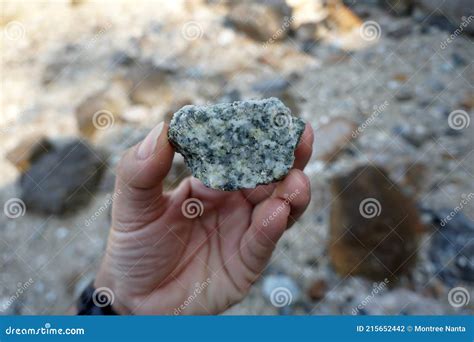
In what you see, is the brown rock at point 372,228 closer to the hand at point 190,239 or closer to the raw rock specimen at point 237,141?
the hand at point 190,239

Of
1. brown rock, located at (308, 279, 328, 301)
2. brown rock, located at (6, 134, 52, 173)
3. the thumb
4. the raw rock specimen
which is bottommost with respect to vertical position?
brown rock, located at (6, 134, 52, 173)

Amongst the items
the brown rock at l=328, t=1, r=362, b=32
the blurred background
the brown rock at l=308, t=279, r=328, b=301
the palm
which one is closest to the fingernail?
the palm

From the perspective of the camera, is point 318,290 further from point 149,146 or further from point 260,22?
point 260,22

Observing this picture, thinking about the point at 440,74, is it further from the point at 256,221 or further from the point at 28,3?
the point at 28,3

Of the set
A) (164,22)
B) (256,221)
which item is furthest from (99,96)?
(256,221)

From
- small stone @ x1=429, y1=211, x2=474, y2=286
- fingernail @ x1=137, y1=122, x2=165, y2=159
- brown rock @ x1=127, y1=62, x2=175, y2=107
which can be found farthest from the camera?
brown rock @ x1=127, y1=62, x2=175, y2=107

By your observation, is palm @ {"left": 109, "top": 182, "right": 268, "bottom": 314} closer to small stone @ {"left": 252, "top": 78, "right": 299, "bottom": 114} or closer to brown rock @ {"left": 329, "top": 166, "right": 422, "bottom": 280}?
brown rock @ {"left": 329, "top": 166, "right": 422, "bottom": 280}

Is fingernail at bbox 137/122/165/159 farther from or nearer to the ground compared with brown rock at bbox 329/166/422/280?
farther from the ground

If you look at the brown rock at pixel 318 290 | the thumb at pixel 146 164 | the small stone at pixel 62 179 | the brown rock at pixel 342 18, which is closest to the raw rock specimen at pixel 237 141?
the thumb at pixel 146 164
